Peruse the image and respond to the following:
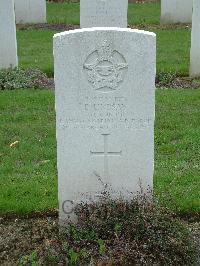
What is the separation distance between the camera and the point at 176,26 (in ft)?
49.2

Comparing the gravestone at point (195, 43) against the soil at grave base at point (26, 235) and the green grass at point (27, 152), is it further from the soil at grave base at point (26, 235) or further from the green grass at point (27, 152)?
the soil at grave base at point (26, 235)

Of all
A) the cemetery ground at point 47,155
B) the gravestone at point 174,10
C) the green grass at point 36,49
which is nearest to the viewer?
the cemetery ground at point 47,155

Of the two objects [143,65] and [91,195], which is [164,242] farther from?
[143,65]

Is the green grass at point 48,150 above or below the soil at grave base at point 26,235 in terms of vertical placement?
above

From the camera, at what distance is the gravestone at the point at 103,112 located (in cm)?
427

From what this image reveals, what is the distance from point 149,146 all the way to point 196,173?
143cm

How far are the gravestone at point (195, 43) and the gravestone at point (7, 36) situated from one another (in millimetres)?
3039

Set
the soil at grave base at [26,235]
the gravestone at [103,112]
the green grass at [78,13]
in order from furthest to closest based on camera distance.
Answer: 1. the green grass at [78,13]
2. the soil at grave base at [26,235]
3. the gravestone at [103,112]

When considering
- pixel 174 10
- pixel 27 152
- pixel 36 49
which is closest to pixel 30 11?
pixel 36 49

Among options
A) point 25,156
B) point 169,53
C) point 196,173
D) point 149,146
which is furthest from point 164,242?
point 169,53

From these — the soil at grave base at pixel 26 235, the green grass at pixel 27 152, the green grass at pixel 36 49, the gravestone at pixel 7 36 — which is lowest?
the soil at grave base at pixel 26 235

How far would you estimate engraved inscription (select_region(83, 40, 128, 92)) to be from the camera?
430 cm

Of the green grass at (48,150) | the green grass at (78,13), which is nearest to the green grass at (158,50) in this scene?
the green grass at (78,13)

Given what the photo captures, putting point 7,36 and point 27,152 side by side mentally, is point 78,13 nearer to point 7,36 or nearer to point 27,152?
point 7,36
